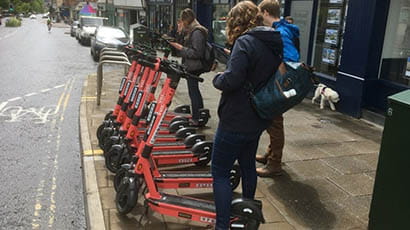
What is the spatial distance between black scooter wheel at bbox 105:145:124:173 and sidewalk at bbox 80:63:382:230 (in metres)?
0.15


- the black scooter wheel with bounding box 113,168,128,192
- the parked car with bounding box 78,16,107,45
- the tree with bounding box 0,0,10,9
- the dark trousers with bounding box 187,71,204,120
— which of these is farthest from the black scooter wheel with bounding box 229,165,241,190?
the tree with bounding box 0,0,10,9

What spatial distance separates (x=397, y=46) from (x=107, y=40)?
12935mm

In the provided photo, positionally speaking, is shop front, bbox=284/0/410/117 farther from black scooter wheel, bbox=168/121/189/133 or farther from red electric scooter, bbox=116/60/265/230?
red electric scooter, bbox=116/60/265/230

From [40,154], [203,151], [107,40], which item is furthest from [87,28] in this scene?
[203,151]

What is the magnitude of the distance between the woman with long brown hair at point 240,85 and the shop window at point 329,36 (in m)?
5.69

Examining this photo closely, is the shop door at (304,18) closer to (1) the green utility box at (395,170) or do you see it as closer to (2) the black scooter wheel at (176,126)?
(2) the black scooter wheel at (176,126)

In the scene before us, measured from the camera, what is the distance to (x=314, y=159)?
504 centimetres

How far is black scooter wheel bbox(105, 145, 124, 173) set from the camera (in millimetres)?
4167

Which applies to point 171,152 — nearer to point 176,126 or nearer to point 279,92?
point 176,126

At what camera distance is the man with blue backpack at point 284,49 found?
3.74m

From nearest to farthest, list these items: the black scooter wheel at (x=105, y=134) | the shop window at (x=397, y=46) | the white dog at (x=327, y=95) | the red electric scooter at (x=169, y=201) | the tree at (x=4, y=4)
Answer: the red electric scooter at (x=169, y=201) → the black scooter wheel at (x=105, y=134) → the shop window at (x=397, y=46) → the white dog at (x=327, y=95) → the tree at (x=4, y=4)

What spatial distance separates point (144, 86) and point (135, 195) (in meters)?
1.61

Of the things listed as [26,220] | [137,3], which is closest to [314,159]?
[26,220]

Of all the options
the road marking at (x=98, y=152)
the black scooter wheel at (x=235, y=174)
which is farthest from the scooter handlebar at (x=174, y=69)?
the road marking at (x=98, y=152)
